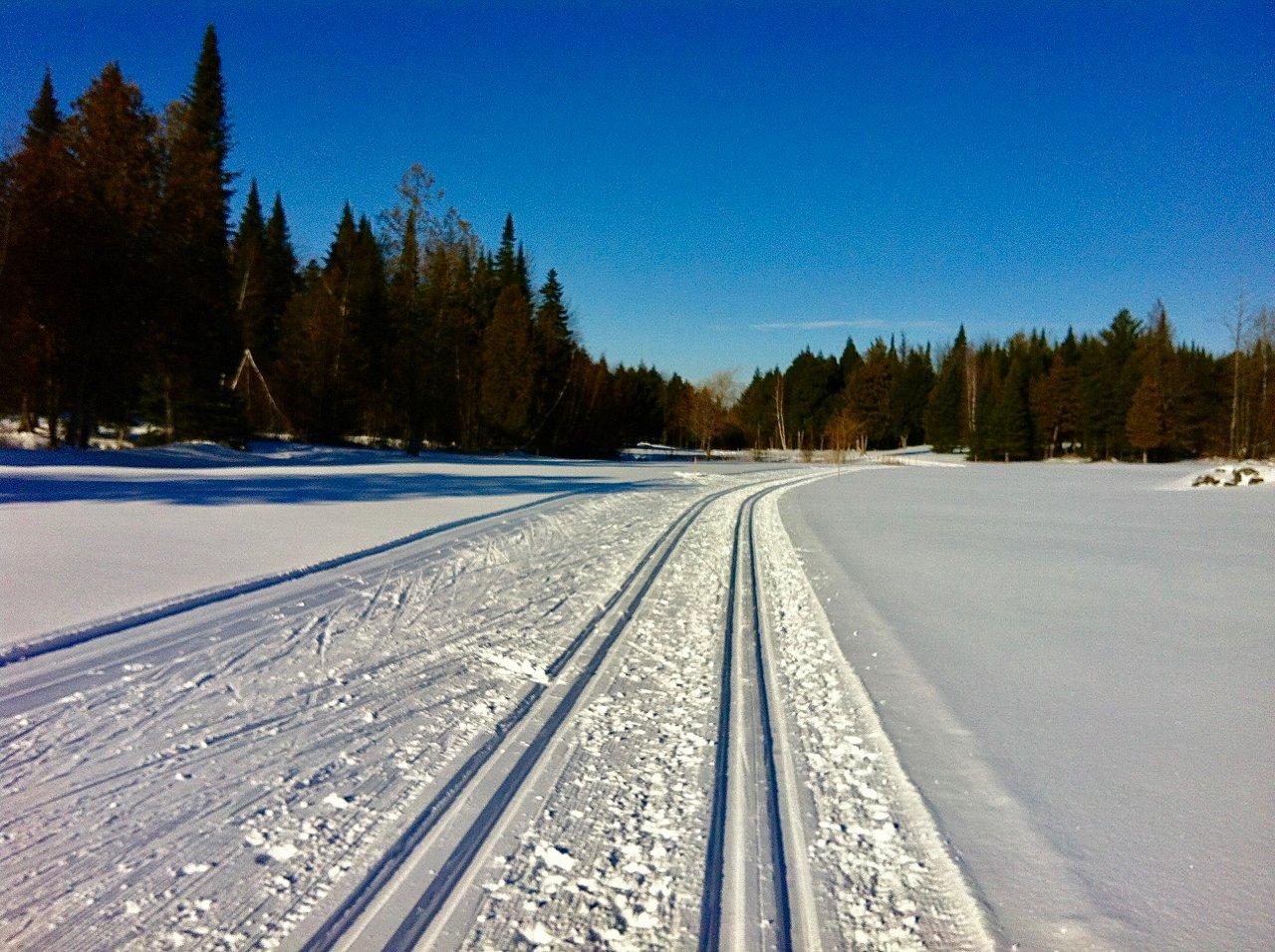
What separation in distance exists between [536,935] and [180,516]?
10.8 metres

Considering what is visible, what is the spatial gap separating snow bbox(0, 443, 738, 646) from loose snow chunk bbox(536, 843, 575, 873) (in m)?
4.27

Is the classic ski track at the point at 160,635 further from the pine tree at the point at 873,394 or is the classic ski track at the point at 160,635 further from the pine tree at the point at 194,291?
the pine tree at the point at 873,394

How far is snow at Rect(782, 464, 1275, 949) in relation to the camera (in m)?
2.71

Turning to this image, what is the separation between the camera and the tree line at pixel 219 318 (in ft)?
67.5

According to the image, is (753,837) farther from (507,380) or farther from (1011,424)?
(1011,424)

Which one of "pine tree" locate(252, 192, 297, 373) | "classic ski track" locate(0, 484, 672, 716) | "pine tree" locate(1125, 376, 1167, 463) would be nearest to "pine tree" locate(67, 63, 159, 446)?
"pine tree" locate(252, 192, 297, 373)

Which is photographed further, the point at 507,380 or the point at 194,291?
the point at 507,380

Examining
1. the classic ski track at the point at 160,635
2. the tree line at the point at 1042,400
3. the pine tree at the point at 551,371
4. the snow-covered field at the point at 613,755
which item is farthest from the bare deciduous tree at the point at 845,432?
the classic ski track at the point at 160,635

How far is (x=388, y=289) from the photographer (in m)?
34.3

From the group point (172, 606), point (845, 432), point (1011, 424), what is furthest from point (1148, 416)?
point (172, 606)

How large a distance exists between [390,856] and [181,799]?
1.08 meters

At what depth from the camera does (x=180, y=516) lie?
36.5ft

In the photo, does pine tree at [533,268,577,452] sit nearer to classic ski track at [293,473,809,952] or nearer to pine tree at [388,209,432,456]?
pine tree at [388,209,432,456]

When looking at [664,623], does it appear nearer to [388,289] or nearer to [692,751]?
[692,751]
